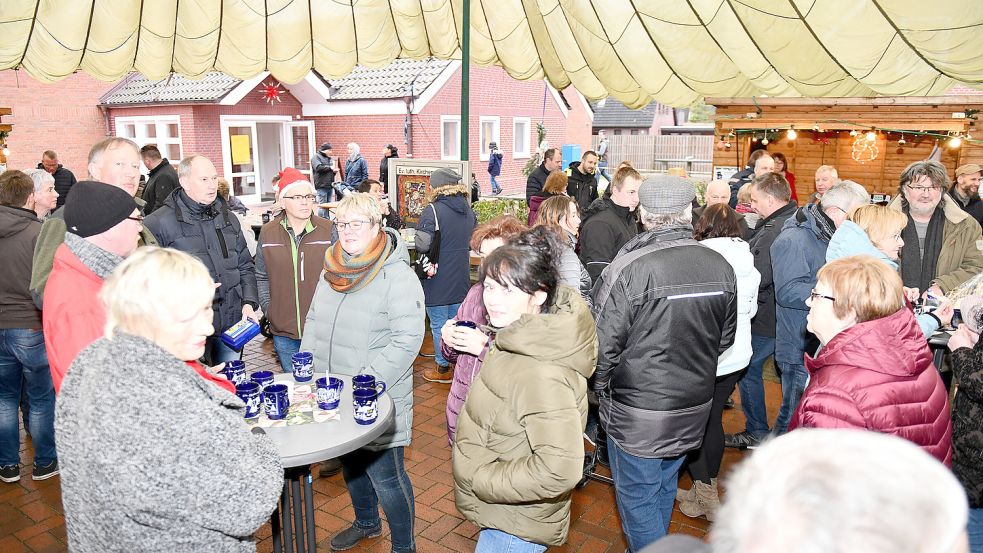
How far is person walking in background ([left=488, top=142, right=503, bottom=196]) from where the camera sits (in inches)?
785

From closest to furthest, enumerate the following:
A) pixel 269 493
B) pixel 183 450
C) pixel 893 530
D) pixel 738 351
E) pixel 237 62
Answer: pixel 893 530 < pixel 183 450 < pixel 269 493 < pixel 738 351 < pixel 237 62

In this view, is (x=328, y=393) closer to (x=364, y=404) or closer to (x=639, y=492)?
(x=364, y=404)

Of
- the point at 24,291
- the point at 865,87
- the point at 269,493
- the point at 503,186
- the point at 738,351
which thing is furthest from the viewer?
the point at 503,186

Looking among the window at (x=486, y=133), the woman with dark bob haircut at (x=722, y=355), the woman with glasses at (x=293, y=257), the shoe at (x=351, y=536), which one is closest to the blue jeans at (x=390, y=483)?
the shoe at (x=351, y=536)

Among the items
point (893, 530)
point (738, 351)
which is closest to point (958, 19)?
point (738, 351)

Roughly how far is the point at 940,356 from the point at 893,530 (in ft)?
12.8

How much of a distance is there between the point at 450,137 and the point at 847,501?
787 inches

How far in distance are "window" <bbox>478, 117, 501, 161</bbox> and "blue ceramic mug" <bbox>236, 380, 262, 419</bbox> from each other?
19.1 meters

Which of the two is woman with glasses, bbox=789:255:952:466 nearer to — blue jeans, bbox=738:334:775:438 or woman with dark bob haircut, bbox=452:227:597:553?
woman with dark bob haircut, bbox=452:227:597:553

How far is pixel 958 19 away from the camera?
4230 mm

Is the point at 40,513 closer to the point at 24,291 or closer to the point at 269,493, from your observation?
the point at 24,291

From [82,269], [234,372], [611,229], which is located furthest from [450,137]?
[82,269]

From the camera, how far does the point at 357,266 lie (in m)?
2.95

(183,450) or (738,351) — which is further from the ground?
(183,450)
